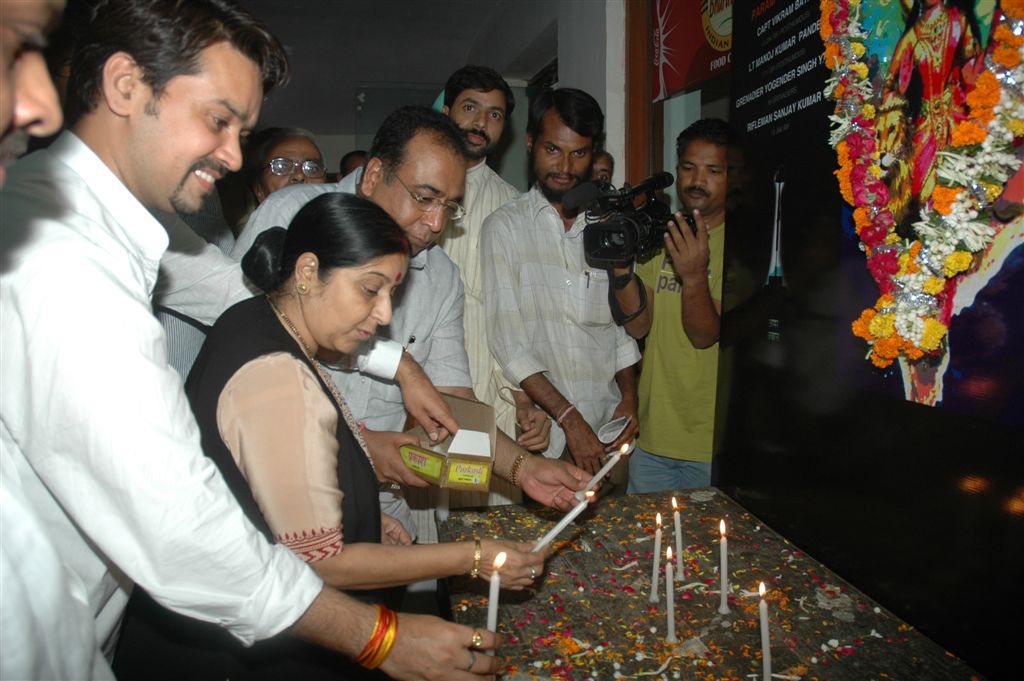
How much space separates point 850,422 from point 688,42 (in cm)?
243

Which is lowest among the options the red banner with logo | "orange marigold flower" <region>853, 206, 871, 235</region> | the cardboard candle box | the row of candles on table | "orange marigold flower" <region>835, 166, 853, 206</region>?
the row of candles on table

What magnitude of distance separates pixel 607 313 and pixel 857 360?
4.00 feet

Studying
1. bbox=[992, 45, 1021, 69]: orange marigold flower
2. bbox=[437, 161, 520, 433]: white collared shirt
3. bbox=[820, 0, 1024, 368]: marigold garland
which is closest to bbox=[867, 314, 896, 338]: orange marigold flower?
bbox=[820, 0, 1024, 368]: marigold garland

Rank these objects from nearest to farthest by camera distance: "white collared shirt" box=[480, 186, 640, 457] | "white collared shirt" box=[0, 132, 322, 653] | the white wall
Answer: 1. "white collared shirt" box=[0, 132, 322, 653]
2. "white collared shirt" box=[480, 186, 640, 457]
3. the white wall

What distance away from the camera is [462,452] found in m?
1.64

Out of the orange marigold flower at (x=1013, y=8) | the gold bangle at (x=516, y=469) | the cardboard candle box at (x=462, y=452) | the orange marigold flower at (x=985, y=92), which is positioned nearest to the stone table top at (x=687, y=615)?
the gold bangle at (x=516, y=469)

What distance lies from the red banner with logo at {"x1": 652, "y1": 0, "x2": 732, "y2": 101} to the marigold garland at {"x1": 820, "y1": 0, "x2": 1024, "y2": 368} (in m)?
1.49

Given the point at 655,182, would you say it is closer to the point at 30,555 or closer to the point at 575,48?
the point at 30,555

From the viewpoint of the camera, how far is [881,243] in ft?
5.09

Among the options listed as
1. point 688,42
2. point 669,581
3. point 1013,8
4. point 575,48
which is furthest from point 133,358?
point 575,48

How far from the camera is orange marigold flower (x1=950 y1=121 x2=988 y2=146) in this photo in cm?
127

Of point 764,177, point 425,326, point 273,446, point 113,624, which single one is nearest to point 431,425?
point 425,326

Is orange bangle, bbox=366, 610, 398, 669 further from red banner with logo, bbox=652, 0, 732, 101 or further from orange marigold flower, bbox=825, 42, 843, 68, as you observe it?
red banner with logo, bbox=652, 0, 732, 101

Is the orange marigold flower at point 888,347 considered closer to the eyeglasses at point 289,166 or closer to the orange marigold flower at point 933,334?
the orange marigold flower at point 933,334
